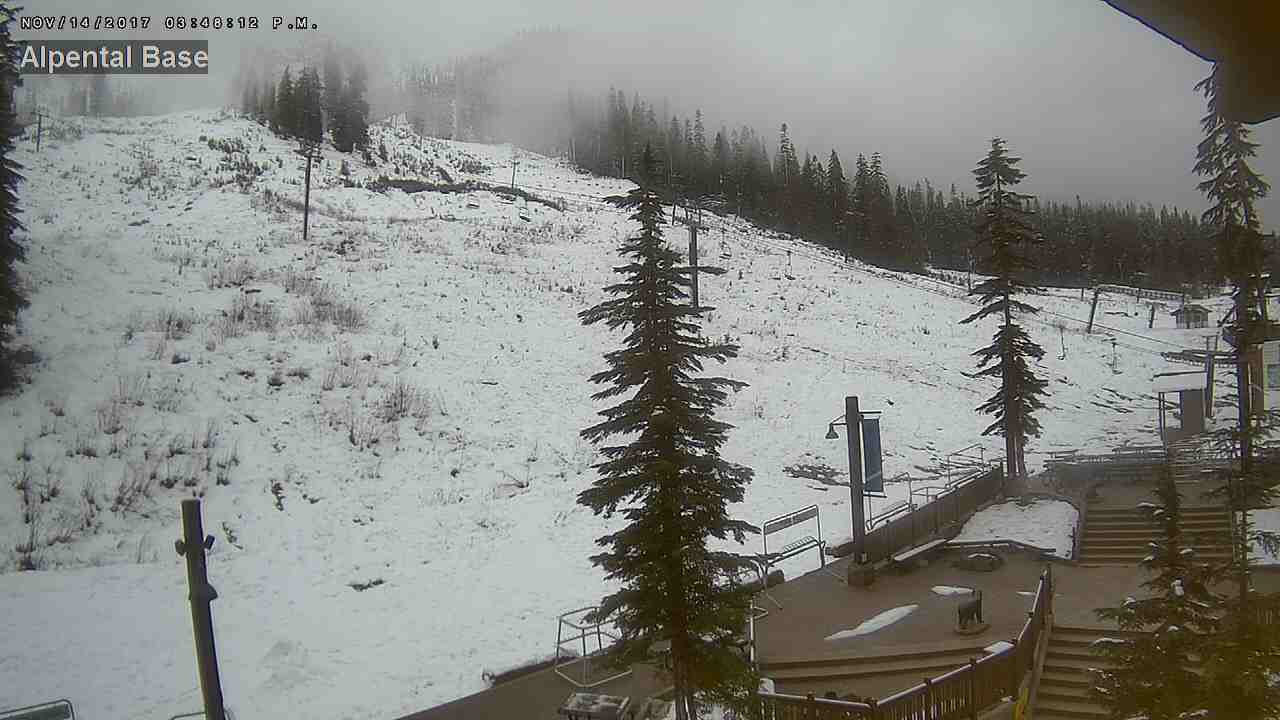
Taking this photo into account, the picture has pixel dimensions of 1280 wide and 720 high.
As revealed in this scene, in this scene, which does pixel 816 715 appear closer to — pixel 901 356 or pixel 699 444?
pixel 699 444

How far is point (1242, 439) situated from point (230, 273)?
1334 inches

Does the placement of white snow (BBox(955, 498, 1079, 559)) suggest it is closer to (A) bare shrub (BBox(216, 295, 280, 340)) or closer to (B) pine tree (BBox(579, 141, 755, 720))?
(B) pine tree (BBox(579, 141, 755, 720))

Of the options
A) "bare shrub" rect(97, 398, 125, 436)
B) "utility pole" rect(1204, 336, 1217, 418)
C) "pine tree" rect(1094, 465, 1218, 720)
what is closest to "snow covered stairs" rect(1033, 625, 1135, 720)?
"pine tree" rect(1094, 465, 1218, 720)

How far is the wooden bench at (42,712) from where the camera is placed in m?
10.8

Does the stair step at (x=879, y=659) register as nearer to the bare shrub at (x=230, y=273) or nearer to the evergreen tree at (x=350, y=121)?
the bare shrub at (x=230, y=273)

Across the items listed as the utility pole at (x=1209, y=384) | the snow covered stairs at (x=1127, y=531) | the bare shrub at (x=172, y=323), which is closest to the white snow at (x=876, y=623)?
the snow covered stairs at (x=1127, y=531)

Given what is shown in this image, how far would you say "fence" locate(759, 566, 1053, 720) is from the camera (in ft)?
33.9

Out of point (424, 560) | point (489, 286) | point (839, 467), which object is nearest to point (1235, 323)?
point (839, 467)

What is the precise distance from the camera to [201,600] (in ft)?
30.8

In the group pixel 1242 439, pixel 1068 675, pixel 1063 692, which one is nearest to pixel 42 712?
pixel 1063 692

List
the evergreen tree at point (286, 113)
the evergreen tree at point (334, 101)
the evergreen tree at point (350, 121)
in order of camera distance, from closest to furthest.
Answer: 1. the evergreen tree at point (286, 113)
2. the evergreen tree at point (350, 121)
3. the evergreen tree at point (334, 101)

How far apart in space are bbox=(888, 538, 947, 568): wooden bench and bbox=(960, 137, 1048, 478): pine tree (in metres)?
7.76

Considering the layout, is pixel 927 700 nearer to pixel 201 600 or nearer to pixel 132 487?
pixel 201 600

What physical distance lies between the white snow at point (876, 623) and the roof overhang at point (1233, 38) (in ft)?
50.0
